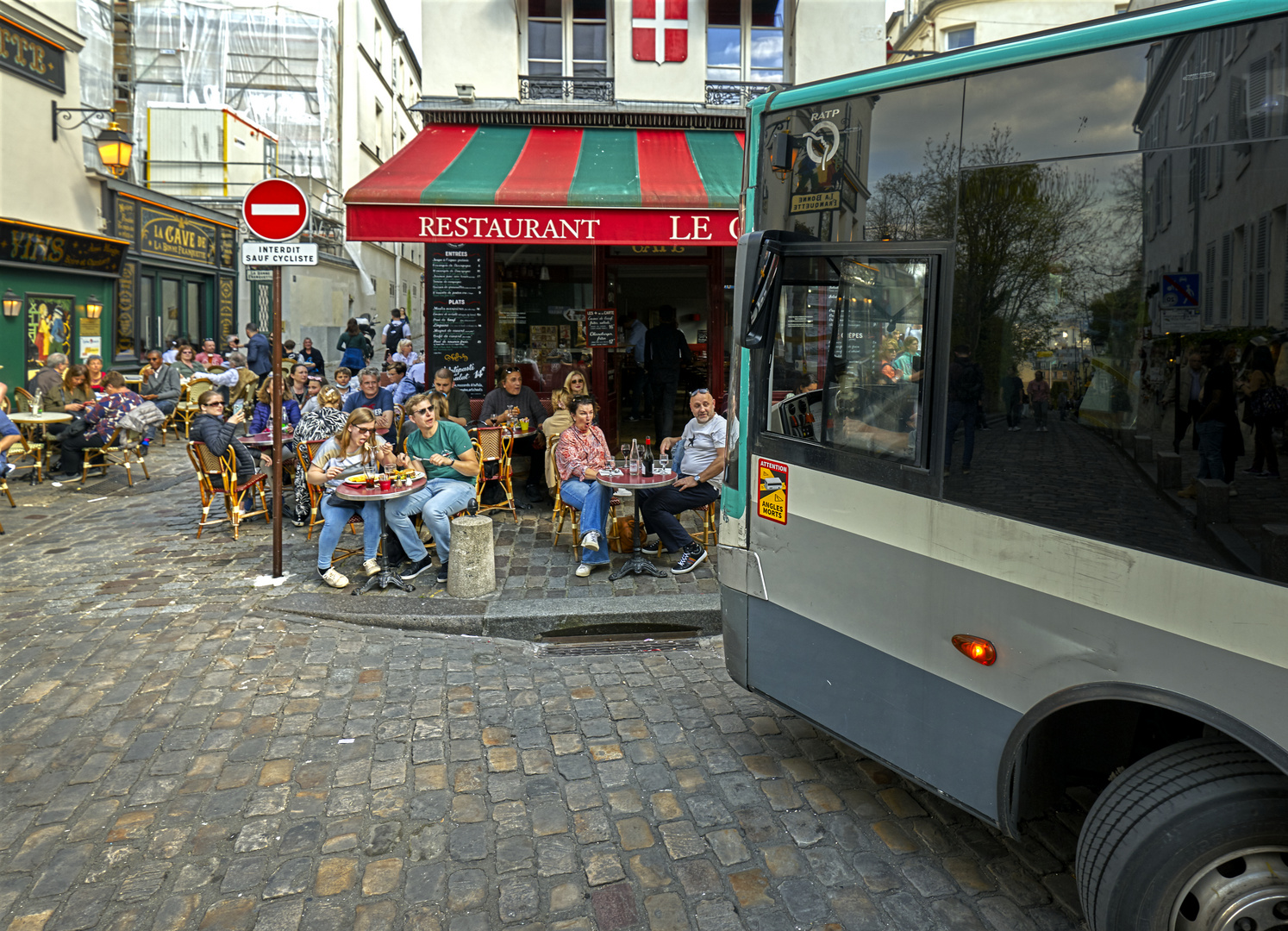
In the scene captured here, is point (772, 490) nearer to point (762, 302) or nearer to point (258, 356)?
point (762, 302)

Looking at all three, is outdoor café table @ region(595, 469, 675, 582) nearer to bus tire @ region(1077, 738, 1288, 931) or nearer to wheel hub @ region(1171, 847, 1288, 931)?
bus tire @ region(1077, 738, 1288, 931)

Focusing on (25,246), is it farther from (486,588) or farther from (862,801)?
(862,801)

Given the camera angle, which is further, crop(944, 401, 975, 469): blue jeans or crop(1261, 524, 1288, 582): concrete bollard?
crop(944, 401, 975, 469): blue jeans

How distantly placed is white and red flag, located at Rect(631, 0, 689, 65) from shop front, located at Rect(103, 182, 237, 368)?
11751mm

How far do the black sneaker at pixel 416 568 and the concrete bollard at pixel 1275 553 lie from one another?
582 centimetres

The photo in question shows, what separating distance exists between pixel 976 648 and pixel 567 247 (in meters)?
9.61

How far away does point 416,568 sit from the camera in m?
7.30

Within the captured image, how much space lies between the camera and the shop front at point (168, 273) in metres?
18.8

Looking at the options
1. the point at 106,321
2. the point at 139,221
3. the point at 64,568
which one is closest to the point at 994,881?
the point at 64,568

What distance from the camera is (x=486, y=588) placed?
684cm

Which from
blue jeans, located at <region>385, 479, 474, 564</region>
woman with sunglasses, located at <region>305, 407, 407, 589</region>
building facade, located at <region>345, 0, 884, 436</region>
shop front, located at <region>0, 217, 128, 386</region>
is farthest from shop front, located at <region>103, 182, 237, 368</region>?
blue jeans, located at <region>385, 479, 474, 564</region>

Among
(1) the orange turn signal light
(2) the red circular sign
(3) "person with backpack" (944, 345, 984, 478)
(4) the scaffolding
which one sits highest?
(4) the scaffolding

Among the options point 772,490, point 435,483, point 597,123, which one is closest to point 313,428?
point 435,483

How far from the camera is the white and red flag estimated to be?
39.5ft
